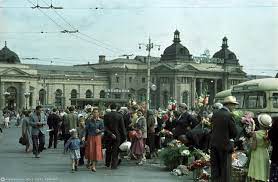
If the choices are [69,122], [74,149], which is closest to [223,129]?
[74,149]

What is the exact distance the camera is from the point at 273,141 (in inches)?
422

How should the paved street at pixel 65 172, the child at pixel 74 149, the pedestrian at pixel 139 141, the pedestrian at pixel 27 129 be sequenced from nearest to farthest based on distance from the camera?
the paved street at pixel 65 172, the child at pixel 74 149, the pedestrian at pixel 139 141, the pedestrian at pixel 27 129

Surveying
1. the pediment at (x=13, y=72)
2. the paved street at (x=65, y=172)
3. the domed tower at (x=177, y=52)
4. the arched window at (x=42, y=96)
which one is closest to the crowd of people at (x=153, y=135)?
the paved street at (x=65, y=172)

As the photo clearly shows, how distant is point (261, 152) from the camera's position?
11.1 meters

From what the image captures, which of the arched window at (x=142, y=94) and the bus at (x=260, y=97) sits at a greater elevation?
the arched window at (x=142, y=94)

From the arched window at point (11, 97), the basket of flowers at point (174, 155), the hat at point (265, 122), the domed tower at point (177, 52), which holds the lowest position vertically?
the basket of flowers at point (174, 155)

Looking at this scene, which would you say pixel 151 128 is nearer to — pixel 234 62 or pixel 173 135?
pixel 173 135

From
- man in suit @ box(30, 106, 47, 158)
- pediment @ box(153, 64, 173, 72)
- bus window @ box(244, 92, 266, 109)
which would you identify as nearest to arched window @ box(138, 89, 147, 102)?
pediment @ box(153, 64, 173, 72)

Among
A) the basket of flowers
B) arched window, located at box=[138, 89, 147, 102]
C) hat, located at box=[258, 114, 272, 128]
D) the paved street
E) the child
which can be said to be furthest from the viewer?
arched window, located at box=[138, 89, 147, 102]

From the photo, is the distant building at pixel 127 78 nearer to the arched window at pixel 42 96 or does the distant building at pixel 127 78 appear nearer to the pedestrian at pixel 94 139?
the arched window at pixel 42 96

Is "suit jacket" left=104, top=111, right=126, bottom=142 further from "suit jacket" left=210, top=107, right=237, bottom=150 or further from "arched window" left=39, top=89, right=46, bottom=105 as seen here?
"arched window" left=39, top=89, right=46, bottom=105

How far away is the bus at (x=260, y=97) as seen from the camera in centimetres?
2550

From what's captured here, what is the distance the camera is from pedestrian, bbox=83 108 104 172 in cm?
1661

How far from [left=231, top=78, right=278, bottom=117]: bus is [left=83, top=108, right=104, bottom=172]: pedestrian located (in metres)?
10.2
